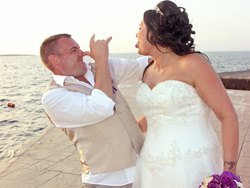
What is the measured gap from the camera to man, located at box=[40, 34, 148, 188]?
85.0 inches

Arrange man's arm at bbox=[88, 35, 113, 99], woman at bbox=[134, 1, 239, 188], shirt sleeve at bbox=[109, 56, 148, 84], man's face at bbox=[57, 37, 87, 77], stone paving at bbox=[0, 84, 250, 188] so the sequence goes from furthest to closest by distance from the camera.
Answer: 1. stone paving at bbox=[0, 84, 250, 188]
2. shirt sleeve at bbox=[109, 56, 148, 84]
3. man's face at bbox=[57, 37, 87, 77]
4. man's arm at bbox=[88, 35, 113, 99]
5. woman at bbox=[134, 1, 239, 188]

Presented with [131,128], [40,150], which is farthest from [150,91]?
[40,150]

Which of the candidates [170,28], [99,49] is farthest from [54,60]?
[170,28]

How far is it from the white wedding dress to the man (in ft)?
0.76

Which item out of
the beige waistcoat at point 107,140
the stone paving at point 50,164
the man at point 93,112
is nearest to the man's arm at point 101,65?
the man at point 93,112

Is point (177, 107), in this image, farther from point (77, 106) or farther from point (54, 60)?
point (54, 60)

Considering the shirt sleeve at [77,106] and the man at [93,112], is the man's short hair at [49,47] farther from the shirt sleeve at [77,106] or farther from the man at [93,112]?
the shirt sleeve at [77,106]

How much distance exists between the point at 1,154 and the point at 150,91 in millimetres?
6902

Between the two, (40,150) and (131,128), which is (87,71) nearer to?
(131,128)

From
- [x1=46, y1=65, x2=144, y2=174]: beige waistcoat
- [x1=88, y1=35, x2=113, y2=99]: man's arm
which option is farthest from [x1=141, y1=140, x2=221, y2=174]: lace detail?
[x1=88, y1=35, x2=113, y2=99]: man's arm

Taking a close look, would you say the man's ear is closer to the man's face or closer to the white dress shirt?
the man's face

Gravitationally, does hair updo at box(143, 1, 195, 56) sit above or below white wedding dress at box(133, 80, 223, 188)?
above

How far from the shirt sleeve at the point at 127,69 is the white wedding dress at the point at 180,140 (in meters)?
0.59

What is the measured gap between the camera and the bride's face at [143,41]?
88.0 inches
